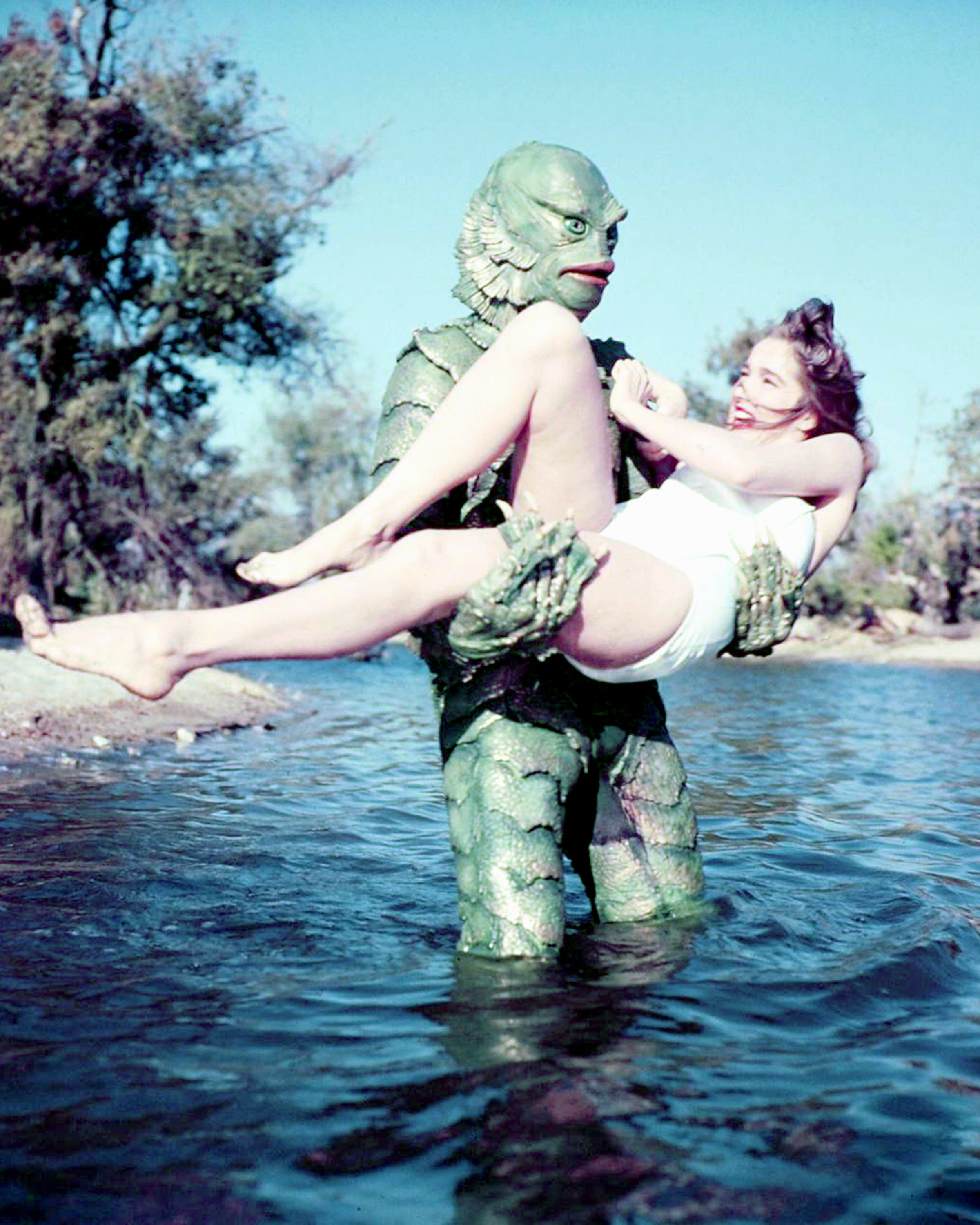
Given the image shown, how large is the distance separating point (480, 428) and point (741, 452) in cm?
69

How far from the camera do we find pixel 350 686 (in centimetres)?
1680

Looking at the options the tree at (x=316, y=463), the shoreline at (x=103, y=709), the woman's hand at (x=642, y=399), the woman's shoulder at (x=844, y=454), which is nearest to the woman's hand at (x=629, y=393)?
the woman's hand at (x=642, y=399)

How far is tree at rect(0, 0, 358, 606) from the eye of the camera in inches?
664

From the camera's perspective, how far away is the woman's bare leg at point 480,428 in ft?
9.68

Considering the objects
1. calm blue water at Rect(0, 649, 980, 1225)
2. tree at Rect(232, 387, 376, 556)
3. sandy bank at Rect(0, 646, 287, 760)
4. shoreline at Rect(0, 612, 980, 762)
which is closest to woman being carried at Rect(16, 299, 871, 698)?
calm blue water at Rect(0, 649, 980, 1225)

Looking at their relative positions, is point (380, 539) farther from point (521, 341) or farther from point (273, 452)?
point (273, 452)

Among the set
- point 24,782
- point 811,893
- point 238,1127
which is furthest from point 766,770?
point 238,1127

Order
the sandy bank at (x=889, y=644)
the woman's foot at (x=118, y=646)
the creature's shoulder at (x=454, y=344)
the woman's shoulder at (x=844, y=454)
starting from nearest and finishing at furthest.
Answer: the woman's foot at (x=118, y=646)
the creature's shoulder at (x=454, y=344)
the woman's shoulder at (x=844, y=454)
the sandy bank at (x=889, y=644)

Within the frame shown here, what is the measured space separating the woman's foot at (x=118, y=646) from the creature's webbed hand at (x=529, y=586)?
2.14ft

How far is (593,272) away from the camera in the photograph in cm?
329

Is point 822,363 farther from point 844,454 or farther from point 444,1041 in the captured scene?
point 444,1041

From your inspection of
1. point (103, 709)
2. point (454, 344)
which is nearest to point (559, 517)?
point (454, 344)

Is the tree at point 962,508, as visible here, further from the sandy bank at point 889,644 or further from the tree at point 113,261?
the tree at point 113,261

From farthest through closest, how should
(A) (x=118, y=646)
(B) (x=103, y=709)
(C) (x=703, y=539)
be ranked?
(B) (x=103, y=709) → (C) (x=703, y=539) → (A) (x=118, y=646)
